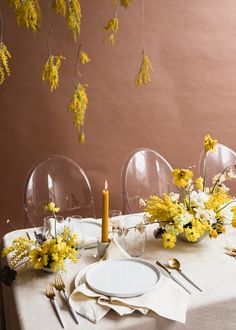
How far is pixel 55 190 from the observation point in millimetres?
2121

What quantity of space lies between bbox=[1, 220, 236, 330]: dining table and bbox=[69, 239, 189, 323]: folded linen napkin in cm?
1

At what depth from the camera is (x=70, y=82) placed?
275cm

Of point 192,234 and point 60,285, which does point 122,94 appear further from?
point 60,285

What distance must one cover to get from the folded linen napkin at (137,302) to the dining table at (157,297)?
0.01 metres

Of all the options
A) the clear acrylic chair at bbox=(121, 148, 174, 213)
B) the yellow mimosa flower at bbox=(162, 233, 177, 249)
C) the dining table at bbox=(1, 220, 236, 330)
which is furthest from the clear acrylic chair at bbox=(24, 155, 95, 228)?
the yellow mimosa flower at bbox=(162, 233, 177, 249)

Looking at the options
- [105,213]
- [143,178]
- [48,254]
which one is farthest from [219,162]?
[48,254]

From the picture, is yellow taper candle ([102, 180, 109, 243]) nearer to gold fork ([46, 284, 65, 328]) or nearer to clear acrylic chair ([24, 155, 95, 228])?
gold fork ([46, 284, 65, 328])

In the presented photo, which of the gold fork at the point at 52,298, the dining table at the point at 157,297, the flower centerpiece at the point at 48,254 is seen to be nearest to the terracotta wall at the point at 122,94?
the dining table at the point at 157,297

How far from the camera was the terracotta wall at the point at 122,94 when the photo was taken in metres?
2.67

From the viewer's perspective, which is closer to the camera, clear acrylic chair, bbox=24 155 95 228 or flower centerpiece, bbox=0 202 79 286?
flower centerpiece, bbox=0 202 79 286

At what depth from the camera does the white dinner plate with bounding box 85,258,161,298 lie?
1115mm

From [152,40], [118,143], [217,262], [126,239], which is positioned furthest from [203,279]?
[152,40]

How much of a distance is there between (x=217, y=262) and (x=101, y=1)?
84.3 inches

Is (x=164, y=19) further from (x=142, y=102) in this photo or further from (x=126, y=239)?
(x=126, y=239)
